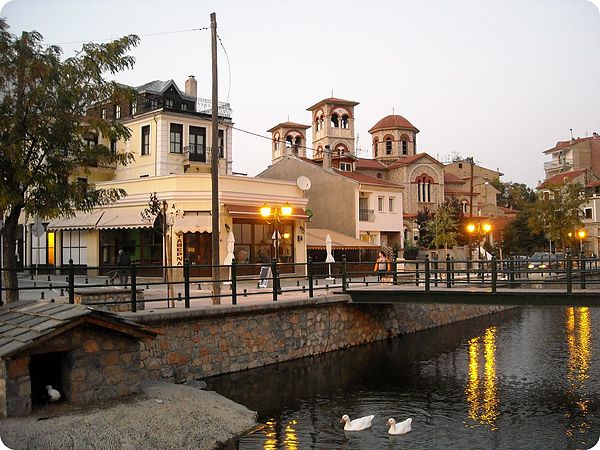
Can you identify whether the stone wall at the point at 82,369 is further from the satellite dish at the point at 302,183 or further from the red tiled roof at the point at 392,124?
the red tiled roof at the point at 392,124

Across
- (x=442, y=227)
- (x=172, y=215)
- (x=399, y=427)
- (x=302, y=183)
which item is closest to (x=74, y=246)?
(x=172, y=215)

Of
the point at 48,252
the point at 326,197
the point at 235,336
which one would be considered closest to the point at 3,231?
the point at 235,336

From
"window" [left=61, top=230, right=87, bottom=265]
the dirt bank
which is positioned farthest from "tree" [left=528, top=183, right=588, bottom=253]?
Answer: the dirt bank

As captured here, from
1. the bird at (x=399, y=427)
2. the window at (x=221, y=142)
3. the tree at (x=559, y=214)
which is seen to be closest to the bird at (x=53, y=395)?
the bird at (x=399, y=427)

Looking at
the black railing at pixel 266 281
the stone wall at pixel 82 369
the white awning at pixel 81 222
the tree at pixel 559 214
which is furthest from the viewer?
the tree at pixel 559 214

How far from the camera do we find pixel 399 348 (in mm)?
20047

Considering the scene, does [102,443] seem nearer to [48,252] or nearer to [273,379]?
[273,379]

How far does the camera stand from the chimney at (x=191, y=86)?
4331 cm

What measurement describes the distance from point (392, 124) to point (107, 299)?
52.5 meters

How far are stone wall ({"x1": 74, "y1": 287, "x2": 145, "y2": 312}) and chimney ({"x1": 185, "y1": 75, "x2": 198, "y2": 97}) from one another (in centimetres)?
3158

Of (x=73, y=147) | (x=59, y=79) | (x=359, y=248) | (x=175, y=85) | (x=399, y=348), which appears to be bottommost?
(x=399, y=348)

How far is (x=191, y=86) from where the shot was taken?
43.4 m

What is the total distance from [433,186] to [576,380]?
41.5m

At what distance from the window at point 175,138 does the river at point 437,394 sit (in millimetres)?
19508
